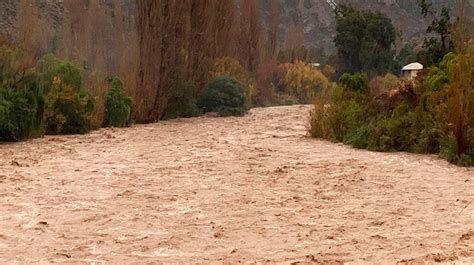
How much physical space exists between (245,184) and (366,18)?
25435mm

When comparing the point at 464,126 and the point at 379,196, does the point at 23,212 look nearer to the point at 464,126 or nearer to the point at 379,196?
the point at 379,196

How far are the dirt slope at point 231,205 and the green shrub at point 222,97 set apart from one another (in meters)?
9.92

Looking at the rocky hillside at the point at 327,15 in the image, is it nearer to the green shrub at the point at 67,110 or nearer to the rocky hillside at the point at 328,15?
the rocky hillside at the point at 328,15

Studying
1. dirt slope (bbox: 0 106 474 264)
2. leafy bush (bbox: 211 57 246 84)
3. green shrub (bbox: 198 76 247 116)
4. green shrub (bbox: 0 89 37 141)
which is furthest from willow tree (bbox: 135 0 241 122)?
dirt slope (bbox: 0 106 474 264)

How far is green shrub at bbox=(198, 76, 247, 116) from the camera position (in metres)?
22.1

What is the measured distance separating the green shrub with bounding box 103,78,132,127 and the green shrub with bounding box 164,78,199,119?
271cm

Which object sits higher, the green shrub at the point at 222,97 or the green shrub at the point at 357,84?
the green shrub at the point at 357,84

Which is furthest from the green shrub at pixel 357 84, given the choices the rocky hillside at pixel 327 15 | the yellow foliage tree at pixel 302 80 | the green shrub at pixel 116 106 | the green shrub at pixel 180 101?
the rocky hillside at pixel 327 15

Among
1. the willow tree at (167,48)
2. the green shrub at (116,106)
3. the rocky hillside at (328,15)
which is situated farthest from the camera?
the rocky hillside at (328,15)

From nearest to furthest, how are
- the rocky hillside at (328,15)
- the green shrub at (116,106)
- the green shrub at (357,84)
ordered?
the green shrub at (357,84), the green shrub at (116,106), the rocky hillside at (328,15)

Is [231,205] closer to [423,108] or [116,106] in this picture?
[423,108]

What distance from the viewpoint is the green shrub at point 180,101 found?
20.2 metres

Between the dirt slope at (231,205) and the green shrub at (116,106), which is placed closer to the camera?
the dirt slope at (231,205)

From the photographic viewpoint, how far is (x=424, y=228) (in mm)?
5750
